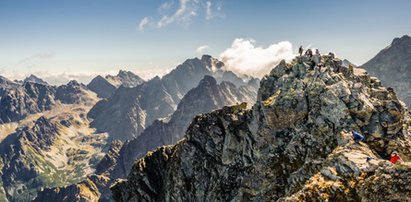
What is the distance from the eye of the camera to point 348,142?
39000mm

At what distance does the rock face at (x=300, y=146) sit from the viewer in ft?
102

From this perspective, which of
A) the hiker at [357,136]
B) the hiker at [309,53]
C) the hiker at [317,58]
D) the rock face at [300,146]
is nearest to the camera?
the rock face at [300,146]

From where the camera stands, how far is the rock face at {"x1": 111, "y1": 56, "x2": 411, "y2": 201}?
3111 cm

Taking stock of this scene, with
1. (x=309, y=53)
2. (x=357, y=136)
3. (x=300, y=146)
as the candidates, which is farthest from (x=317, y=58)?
(x=357, y=136)

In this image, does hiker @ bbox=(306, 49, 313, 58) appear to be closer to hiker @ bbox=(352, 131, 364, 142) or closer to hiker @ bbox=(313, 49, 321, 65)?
hiker @ bbox=(313, 49, 321, 65)

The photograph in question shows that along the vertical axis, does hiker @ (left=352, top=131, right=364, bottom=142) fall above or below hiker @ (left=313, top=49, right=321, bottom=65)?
below

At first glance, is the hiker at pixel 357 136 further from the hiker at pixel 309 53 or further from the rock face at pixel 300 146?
the hiker at pixel 309 53

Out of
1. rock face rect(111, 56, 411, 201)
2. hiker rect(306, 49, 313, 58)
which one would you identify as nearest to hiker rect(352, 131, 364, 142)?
rock face rect(111, 56, 411, 201)

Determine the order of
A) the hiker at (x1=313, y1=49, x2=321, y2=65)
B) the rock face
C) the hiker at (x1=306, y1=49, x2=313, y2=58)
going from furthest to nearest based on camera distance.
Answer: the hiker at (x1=306, y1=49, x2=313, y2=58) < the hiker at (x1=313, y1=49, x2=321, y2=65) < the rock face

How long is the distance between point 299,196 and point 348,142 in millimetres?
11774

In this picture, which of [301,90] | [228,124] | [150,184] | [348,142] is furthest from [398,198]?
[150,184]

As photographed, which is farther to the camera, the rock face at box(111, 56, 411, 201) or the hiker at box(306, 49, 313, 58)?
the hiker at box(306, 49, 313, 58)

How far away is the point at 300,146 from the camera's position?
48250mm

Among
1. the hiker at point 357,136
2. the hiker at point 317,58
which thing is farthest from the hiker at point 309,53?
the hiker at point 357,136
